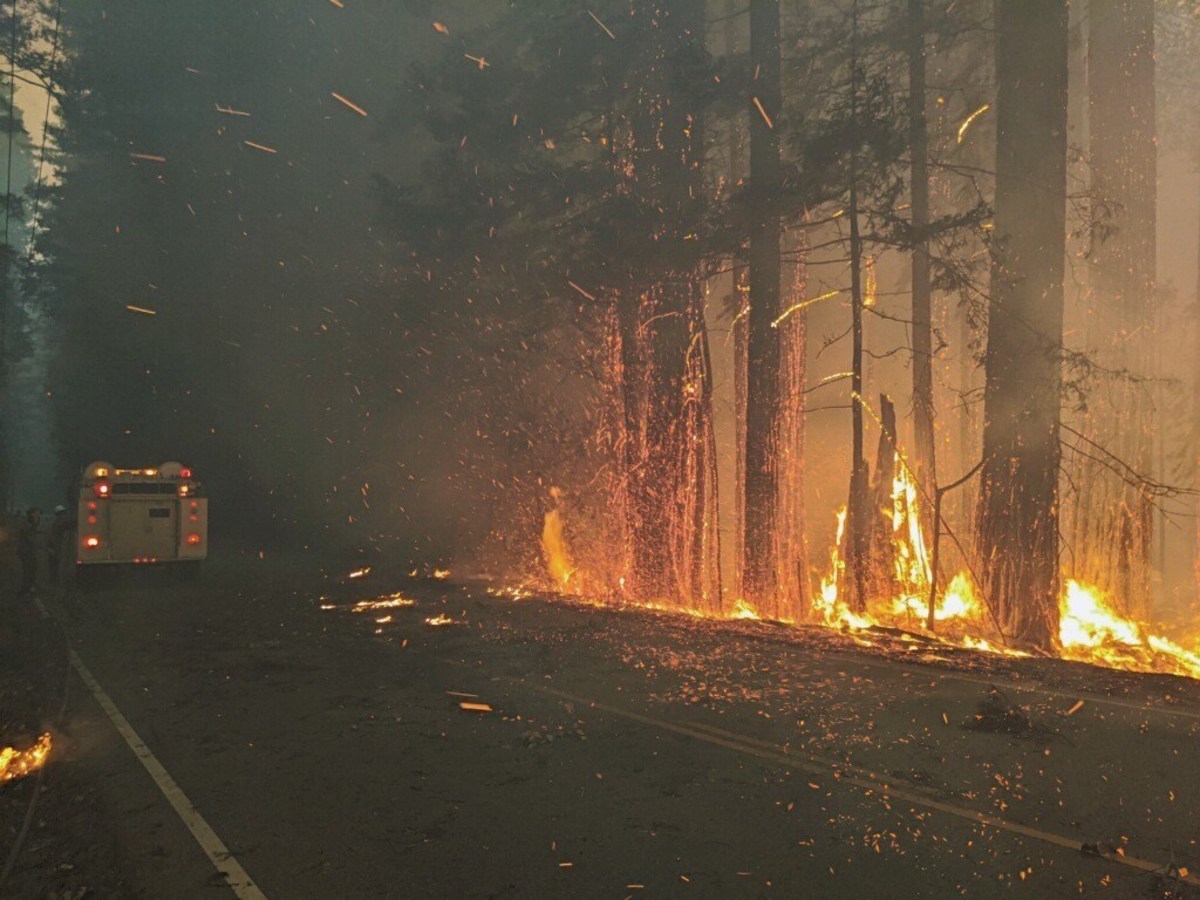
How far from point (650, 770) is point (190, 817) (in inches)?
123

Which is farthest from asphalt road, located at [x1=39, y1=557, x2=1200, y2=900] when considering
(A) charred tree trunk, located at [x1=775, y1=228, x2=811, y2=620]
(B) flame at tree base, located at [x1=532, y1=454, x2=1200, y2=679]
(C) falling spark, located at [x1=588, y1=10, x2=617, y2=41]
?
(C) falling spark, located at [x1=588, y1=10, x2=617, y2=41]

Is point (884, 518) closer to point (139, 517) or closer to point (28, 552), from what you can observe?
point (139, 517)

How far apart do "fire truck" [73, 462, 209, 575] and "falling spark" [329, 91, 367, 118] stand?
22.0m

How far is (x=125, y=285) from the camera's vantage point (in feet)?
137

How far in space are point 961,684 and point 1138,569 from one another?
1414 centimetres

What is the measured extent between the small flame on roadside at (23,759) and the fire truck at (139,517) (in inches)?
458

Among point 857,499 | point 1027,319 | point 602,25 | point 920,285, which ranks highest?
point 602,25

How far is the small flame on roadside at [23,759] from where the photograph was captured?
260 inches

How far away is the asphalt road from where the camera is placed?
14.7 feet

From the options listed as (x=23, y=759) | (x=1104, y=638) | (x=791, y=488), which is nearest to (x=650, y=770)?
(x=23, y=759)

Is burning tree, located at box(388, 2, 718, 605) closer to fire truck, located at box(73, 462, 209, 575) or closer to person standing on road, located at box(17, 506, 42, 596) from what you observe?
fire truck, located at box(73, 462, 209, 575)

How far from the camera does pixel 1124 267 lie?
2020 cm

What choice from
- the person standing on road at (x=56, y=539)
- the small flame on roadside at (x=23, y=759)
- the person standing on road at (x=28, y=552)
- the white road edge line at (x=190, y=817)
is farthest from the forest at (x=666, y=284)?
the person standing on road at (x=28, y=552)

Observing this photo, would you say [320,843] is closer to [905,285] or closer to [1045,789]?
[1045,789]
